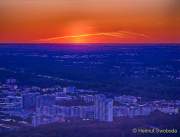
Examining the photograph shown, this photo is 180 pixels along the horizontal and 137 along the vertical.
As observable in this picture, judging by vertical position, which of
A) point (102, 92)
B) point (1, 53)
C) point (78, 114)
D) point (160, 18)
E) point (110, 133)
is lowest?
point (110, 133)

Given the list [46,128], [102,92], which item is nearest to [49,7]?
[102,92]

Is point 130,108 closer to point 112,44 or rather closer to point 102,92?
point 102,92

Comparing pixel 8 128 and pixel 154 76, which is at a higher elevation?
pixel 154 76

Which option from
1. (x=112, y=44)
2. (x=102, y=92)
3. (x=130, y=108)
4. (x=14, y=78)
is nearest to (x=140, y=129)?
(x=130, y=108)

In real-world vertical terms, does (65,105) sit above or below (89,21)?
below

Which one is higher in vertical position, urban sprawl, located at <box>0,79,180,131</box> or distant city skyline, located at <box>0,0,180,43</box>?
distant city skyline, located at <box>0,0,180,43</box>

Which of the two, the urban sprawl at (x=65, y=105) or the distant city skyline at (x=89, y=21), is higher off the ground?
the distant city skyline at (x=89, y=21)

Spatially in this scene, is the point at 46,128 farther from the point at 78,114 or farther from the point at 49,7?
the point at 49,7
